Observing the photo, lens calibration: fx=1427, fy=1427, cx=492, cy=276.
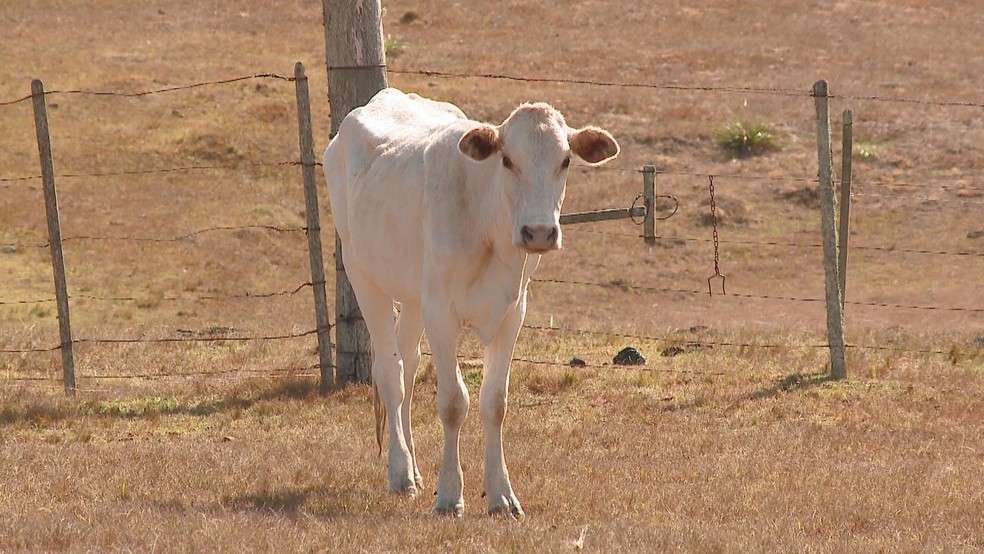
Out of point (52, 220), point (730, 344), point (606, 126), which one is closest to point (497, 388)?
point (52, 220)

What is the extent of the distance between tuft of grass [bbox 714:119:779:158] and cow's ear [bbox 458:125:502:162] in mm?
21200

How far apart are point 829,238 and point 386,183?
16.8ft

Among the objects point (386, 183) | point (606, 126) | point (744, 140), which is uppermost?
point (606, 126)

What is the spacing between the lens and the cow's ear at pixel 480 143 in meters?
7.04

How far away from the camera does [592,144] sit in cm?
716

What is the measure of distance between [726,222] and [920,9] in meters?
21.6

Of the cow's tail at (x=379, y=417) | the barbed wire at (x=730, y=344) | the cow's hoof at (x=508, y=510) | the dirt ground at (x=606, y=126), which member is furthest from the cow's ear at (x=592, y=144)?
the dirt ground at (x=606, y=126)

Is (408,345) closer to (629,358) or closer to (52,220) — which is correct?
(629,358)

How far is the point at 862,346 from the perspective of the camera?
13148 mm

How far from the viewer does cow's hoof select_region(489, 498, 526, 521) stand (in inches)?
283

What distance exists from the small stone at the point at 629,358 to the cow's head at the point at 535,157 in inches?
224

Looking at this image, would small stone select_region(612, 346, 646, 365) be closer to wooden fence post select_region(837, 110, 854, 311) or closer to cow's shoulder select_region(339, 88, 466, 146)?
wooden fence post select_region(837, 110, 854, 311)

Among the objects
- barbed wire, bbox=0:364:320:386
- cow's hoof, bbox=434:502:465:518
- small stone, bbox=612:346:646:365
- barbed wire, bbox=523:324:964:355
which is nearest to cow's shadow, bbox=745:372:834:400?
barbed wire, bbox=523:324:964:355

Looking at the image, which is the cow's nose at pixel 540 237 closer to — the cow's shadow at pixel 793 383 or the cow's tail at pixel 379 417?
the cow's tail at pixel 379 417
